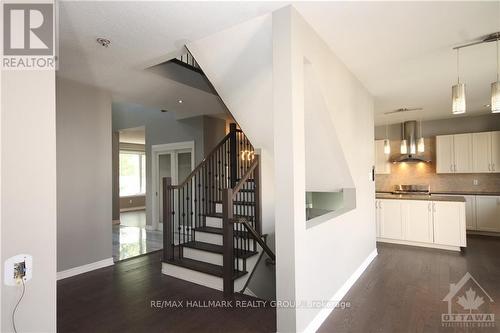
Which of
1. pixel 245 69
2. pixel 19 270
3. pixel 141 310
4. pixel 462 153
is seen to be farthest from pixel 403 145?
pixel 19 270

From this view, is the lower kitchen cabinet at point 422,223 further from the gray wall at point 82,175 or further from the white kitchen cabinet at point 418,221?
the gray wall at point 82,175

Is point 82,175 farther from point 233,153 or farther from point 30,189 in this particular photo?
point 30,189

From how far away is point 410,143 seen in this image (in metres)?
6.69

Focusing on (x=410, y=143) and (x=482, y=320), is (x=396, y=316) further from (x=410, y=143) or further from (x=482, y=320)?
(x=410, y=143)

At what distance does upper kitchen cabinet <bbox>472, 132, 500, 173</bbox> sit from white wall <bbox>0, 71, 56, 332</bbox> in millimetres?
7710

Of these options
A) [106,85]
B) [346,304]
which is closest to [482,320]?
[346,304]

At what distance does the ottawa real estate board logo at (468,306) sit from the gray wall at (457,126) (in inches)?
175

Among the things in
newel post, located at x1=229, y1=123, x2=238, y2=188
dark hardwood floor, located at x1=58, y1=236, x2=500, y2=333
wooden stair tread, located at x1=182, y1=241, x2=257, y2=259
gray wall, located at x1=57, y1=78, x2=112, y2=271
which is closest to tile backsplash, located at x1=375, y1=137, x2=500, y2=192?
dark hardwood floor, located at x1=58, y1=236, x2=500, y2=333

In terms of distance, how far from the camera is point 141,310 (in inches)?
110

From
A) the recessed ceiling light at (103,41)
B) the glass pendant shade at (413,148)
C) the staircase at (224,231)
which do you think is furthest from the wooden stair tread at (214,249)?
the glass pendant shade at (413,148)

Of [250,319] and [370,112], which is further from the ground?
[370,112]

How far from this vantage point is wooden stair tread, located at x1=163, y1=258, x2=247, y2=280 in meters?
3.31

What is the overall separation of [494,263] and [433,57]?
344cm

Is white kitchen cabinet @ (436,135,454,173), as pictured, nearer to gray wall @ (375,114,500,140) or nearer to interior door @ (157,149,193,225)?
gray wall @ (375,114,500,140)
